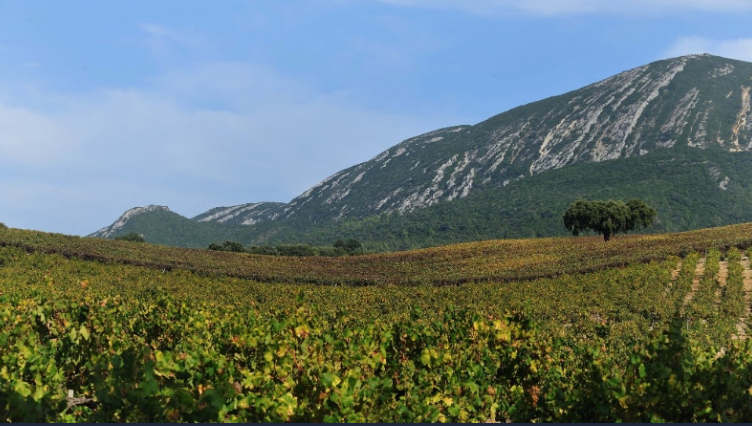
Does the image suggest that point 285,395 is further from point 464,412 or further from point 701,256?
point 701,256

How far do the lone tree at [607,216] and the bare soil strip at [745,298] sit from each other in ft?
117

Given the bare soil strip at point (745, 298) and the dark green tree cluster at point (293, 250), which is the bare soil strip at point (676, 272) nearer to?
the bare soil strip at point (745, 298)

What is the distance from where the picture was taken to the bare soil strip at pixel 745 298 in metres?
21.9

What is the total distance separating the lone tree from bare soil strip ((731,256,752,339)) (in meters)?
35.7

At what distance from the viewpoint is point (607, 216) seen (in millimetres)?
79562

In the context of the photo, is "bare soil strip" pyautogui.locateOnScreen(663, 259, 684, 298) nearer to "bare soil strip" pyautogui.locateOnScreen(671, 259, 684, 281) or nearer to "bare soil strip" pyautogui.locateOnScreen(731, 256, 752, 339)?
"bare soil strip" pyautogui.locateOnScreen(671, 259, 684, 281)

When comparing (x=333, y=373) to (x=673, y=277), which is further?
(x=673, y=277)

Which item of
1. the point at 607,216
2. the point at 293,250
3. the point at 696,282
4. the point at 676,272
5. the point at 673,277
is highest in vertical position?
the point at 607,216

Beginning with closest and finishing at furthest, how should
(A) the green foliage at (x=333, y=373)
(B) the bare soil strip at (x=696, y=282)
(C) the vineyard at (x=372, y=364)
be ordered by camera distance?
1. (A) the green foliage at (x=333, y=373)
2. (C) the vineyard at (x=372, y=364)
3. (B) the bare soil strip at (x=696, y=282)

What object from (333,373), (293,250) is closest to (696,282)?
(333,373)

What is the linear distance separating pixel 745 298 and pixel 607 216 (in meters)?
51.8

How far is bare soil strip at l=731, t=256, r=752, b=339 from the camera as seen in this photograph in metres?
21.9

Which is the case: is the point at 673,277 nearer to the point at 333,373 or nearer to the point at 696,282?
the point at 696,282

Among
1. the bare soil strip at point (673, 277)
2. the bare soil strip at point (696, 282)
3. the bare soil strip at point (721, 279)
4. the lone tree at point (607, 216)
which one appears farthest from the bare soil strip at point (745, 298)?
the lone tree at point (607, 216)
